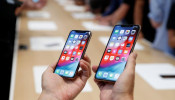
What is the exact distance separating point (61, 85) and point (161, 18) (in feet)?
4.53

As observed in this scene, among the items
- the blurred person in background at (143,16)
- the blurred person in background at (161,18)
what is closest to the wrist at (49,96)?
the blurred person in background at (161,18)

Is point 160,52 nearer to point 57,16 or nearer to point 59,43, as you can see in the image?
point 59,43

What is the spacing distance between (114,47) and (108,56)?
0.13 feet

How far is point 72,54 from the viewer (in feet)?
3.08

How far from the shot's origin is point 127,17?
9.21ft

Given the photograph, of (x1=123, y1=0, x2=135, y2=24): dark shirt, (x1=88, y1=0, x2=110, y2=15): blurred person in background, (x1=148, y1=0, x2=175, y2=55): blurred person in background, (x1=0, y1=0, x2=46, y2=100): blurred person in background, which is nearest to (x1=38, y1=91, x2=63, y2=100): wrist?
(x1=0, y1=0, x2=46, y2=100): blurred person in background

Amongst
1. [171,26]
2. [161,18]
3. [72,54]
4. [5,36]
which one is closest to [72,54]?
[72,54]

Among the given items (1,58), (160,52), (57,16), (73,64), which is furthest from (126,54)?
(57,16)

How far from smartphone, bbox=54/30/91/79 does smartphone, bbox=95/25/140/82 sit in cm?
8

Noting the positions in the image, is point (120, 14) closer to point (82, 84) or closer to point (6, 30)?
point (6, 30)

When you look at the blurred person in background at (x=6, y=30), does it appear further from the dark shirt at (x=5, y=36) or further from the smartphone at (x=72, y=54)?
the smartphone at (x=72, y=54)

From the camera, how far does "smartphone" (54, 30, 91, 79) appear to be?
0.90 m

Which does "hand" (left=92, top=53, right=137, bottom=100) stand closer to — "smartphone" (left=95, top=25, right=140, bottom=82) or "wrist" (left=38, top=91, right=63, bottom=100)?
"smartphone" (left=95, top=25, right=140, bottom=82)

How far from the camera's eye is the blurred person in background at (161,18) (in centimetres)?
192
